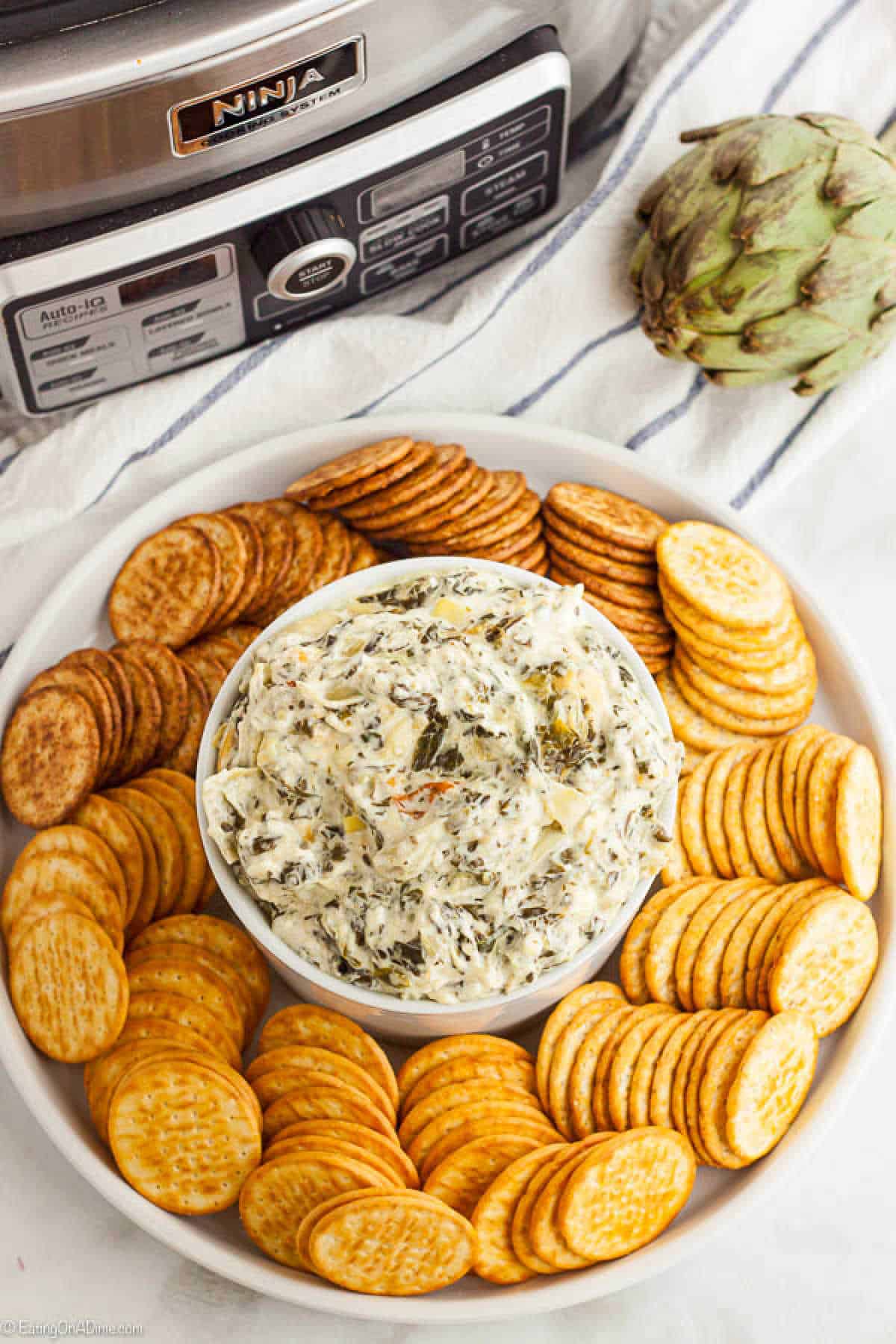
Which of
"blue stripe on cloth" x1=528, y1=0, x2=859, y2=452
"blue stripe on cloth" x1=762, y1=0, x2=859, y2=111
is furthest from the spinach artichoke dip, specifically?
"blue stripe on cloth" x1=762, y1=0, x2=859, y2=111

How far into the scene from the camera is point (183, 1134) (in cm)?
133

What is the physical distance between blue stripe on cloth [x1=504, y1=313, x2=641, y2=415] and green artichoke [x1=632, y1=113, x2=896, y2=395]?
0.09 meters

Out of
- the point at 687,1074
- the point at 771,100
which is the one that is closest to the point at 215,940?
the point at 687,1074

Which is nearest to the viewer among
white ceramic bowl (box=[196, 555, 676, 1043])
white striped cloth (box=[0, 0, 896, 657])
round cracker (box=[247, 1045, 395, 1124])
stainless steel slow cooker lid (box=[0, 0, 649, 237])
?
stainless steel slow cooker lid (box=[0, 0, 649, 237])

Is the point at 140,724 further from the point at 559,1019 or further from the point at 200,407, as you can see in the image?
the point at 559,1019

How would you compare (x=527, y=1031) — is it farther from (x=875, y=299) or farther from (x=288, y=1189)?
(x=875, y=299)

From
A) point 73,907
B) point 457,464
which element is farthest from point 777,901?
point 73,907

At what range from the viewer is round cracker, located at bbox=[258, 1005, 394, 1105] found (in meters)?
1.40

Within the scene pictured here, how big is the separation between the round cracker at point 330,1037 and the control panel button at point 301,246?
0.73m

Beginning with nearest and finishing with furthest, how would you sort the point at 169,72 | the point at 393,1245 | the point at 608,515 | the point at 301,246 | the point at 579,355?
the point at 169,72
the point at 393,1245
the point at 301,246
the point at 608,515
the point at 579,355

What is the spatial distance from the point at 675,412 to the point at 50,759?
2.74 feet

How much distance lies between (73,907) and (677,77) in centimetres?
117

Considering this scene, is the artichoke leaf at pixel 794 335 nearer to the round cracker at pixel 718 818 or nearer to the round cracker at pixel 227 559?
the round cracker at pixel 718 818

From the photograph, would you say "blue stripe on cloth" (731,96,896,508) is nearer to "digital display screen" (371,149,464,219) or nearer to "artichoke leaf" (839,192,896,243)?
"artichoke leaf" (839,192,896,243)
